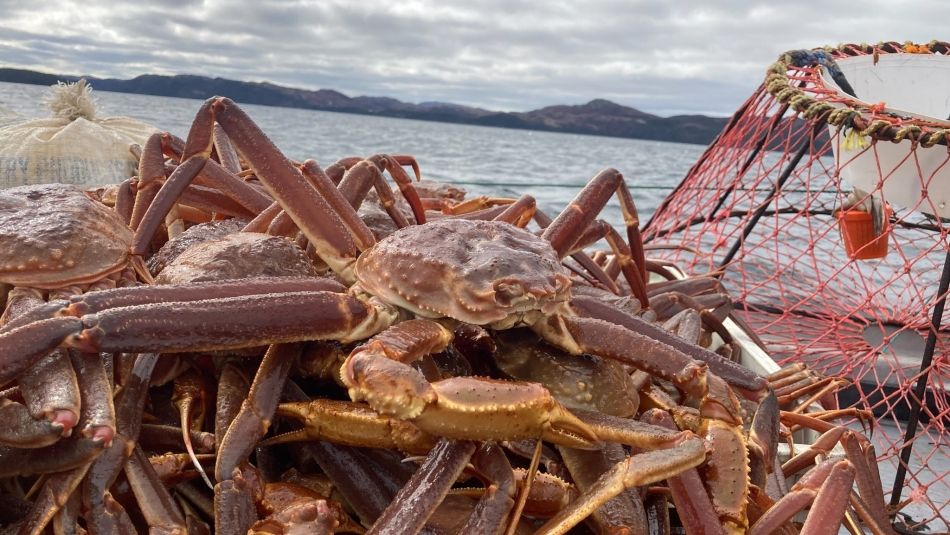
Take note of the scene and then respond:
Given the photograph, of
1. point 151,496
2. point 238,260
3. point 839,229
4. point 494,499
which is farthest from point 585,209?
point 839,229

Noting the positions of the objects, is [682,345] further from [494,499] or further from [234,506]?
[234,506]

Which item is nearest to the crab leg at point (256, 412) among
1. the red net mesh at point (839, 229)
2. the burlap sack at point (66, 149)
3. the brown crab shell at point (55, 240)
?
the brown crab shell at point (55, 240)

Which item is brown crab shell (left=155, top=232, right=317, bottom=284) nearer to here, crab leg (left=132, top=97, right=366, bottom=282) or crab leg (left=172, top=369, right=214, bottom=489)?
crab leg (left=132, top=97, right=366, bottom=282)

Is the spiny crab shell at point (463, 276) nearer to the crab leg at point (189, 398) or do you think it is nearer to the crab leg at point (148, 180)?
the crab leg at point (189, 398)

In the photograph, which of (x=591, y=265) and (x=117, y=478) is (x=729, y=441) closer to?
(x=117, y=478)

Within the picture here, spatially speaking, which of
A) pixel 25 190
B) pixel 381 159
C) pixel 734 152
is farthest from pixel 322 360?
pixel 734 152

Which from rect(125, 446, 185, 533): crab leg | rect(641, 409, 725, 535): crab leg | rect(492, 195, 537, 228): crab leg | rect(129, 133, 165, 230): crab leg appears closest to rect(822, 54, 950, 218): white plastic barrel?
rect(492, 195, 537, 228): crab leg
